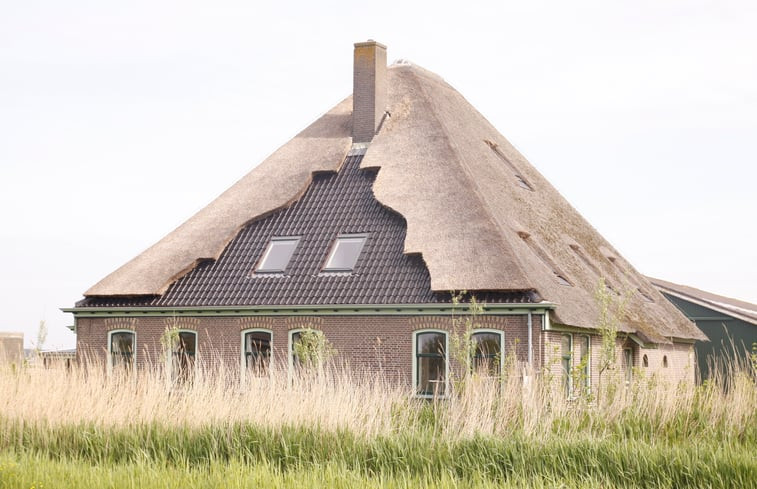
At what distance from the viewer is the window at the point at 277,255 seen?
23.2 m

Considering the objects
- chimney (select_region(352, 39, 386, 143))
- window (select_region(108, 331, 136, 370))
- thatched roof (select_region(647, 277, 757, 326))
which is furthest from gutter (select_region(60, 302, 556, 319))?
thatched roof (select_region(647, 277, 757, 326))

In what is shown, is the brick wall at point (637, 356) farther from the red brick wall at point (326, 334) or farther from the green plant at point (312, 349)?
the green plant at point (312, 349)

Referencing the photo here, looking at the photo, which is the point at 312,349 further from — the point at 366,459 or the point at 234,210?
the point at 366,459

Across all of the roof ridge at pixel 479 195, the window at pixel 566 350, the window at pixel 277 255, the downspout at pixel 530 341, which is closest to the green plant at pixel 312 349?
the window at pixel 277 255

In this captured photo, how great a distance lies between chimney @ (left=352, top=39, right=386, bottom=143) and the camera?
2589cm

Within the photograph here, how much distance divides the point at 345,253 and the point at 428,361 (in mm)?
3410

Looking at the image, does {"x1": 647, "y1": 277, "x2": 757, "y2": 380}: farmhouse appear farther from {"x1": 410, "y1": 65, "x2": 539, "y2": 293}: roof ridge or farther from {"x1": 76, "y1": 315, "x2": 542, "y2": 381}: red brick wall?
{"x1": 76, "y1": 315, "x2": 542, "y2": 381}: red brick wall

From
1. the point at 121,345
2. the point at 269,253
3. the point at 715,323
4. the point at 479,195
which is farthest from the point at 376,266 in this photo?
the point at 715,323

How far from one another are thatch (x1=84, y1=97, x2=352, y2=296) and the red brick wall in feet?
2.91

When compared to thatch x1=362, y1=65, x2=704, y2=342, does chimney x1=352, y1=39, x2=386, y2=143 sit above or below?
above

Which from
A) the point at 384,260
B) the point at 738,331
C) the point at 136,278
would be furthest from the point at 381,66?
the point at 738,331

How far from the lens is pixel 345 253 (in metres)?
22.9

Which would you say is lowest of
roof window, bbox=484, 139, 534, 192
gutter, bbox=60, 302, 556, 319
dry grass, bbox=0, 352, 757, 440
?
dry grass, bbox=0, 352, 757, 440

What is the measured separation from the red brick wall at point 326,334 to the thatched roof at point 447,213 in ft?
2.51
